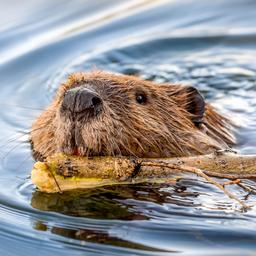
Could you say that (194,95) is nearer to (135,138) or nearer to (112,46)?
(135,138)

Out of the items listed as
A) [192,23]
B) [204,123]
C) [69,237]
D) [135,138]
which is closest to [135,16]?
[192,23]

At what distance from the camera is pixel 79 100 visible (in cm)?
482

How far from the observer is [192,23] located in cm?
966

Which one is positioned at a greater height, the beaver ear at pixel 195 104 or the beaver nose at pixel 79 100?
the beaver ear at pixel 195 104

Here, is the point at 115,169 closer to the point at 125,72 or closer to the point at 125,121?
the point at 125,121

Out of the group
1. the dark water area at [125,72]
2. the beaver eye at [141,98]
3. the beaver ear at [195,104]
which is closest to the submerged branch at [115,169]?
the dark water area at [125,72]

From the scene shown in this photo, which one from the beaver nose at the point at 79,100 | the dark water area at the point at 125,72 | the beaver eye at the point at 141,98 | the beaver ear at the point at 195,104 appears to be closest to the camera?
the dark water area at the point at 125,72

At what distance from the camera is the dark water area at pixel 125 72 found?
4605 mm

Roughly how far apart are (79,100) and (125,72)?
3875 millimetres

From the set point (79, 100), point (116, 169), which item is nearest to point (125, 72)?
point (116, 169)

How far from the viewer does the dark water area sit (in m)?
4.61

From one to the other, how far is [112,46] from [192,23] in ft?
3.43

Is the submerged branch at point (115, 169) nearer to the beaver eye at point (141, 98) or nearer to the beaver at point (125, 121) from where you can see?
the beaver at point (125, 121)

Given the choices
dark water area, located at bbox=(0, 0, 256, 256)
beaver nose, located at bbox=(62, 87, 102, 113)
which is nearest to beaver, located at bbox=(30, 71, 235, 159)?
beaver nose, located at bbox=(62, 87, 102, 113)
